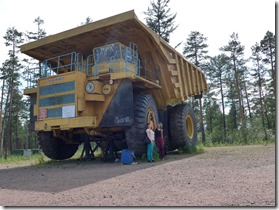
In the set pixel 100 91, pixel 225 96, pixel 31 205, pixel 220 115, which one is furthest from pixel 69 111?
pixel 220 115

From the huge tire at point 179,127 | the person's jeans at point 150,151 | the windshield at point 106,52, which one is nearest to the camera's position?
the person's jeans at point 150,151

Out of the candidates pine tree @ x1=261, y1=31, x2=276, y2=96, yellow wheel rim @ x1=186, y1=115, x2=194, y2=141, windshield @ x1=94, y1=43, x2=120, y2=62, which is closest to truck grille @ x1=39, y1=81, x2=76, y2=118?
windshield @ x1=94, y1=43, x2=120, y2=62

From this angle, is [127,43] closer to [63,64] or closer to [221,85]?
[63,64]

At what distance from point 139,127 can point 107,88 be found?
1.74 m

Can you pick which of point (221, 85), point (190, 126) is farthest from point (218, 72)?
point (190, 126)

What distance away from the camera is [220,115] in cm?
5297

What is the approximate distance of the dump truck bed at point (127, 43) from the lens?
1051cm

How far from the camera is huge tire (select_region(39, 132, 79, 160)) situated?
11.7m

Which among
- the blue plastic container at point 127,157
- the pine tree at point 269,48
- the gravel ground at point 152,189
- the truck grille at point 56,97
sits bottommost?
the gravel ground at point 152,189

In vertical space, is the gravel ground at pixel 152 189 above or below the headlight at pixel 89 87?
below

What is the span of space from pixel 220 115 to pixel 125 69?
45545mm

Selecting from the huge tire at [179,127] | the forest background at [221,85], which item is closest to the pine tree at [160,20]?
the forest background at [221,85]

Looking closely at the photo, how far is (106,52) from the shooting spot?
1130cm

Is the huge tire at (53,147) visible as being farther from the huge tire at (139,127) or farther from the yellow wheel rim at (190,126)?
the yellow wheel rim at (190,126)
